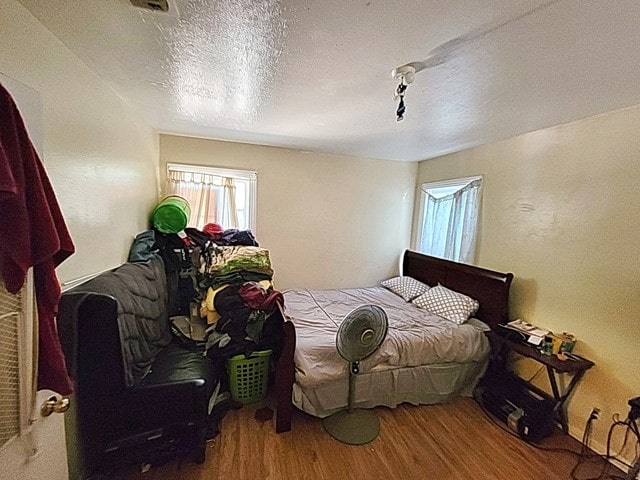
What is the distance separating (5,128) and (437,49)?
5.07 ft

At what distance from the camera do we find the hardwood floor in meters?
1.82

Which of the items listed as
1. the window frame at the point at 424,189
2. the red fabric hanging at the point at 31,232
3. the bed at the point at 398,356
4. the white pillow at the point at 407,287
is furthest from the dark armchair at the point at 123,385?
the window frame at the point at 424,189

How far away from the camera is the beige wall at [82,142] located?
1186 mm

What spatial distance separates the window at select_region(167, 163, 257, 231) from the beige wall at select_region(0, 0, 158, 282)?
2.17ft

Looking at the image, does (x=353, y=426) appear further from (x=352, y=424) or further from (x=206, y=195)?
(x=206, y=195)

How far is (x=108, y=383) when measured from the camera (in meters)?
1.50

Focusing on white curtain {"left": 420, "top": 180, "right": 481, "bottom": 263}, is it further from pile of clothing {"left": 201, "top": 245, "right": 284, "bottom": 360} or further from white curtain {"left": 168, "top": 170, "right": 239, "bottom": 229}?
white curtain {"left": 168, "top": 170, "right": 239, "bottom": 229}

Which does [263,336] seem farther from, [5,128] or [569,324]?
[569,324]

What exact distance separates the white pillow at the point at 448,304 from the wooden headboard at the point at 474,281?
9 centimetres

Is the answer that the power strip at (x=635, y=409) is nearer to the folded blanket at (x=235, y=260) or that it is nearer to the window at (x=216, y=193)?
the folded blanket at (x=235, y=260)

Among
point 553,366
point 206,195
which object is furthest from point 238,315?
point 553,366

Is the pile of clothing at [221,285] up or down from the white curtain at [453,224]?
down

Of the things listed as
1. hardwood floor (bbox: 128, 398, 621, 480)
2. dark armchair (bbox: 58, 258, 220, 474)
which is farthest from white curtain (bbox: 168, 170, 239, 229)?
hardwood floor (bbox: 128, 398, 621, 480)

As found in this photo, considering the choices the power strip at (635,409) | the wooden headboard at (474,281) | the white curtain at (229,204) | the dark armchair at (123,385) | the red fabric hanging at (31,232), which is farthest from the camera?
the white curtain at (229,204)
